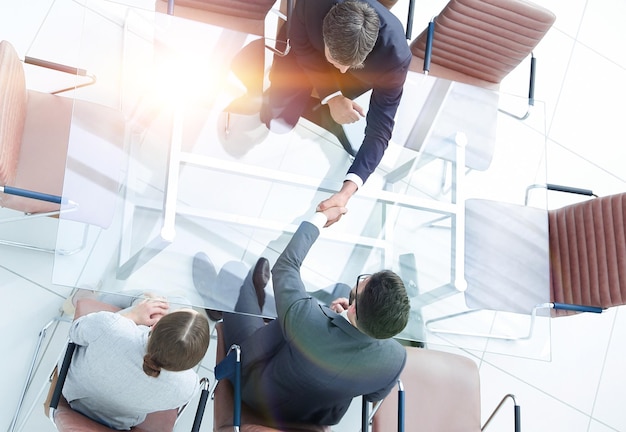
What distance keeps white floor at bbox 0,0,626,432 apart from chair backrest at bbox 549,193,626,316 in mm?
730

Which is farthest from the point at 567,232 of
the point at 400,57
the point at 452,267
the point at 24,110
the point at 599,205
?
the point at 24,110

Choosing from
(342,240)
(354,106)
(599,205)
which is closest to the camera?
(342,240)

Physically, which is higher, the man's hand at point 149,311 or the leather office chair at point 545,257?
the leather office chair at point 545,257

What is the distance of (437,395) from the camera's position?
2494 millimetres

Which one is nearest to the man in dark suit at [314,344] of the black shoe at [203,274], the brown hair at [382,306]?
the brown hair at [382,306]

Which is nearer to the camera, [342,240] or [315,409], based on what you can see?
[315,409]

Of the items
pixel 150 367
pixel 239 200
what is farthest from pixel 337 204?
pixel 150 367

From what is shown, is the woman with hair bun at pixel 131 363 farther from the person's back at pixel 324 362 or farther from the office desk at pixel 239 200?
the person's back at pixel 324 362

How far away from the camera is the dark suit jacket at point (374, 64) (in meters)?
2.29

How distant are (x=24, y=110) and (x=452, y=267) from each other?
5.81 feet

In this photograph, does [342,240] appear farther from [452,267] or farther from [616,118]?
[616,118]

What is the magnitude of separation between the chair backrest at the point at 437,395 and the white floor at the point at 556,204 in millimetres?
557

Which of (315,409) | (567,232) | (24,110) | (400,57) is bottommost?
(315,409)

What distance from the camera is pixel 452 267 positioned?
240 centimetres
